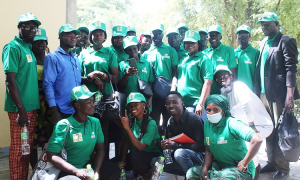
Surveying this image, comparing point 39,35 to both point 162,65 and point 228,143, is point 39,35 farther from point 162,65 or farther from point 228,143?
point 228,143

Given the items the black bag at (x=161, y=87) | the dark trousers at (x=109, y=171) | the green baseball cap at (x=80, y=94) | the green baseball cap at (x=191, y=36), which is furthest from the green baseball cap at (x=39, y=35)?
the green baseball cap at (x=191, y=36)

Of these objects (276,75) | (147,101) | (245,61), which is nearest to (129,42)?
(147,101)

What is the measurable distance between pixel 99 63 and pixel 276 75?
2.74 meters

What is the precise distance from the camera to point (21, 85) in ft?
11.8

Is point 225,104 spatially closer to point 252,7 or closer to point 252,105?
point 252,105

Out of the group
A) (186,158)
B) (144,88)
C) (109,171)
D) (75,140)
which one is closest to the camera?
(75,140)

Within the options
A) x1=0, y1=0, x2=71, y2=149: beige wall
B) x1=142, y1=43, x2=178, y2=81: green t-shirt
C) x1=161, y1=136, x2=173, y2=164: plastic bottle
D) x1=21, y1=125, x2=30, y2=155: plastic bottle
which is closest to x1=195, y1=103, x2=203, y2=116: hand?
x1=161, y1=136, x2=173, y2=164: plastic bottle

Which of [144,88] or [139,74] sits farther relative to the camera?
[139,74]

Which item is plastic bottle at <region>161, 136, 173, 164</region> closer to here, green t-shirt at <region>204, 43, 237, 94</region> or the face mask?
the face mask

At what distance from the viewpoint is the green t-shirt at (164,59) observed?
15.5 feet

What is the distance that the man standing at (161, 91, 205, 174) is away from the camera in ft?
12.2

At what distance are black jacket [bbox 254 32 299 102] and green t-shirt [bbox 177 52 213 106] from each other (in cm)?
98

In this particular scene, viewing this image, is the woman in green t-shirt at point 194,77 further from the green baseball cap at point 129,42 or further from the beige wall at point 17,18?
the beige wall at point 17,18

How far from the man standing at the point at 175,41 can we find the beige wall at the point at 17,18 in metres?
2.70
